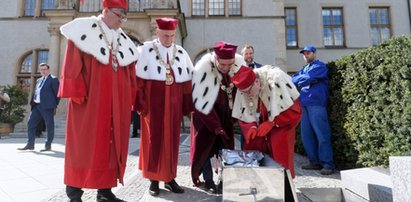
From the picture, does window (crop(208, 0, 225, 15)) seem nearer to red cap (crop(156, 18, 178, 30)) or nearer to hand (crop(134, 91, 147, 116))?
red cap (crop(156, 18, 178, 30))

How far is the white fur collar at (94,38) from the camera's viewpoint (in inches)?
108

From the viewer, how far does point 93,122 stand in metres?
2.66

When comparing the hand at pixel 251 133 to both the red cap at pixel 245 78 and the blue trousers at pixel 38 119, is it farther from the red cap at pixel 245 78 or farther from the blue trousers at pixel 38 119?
the blue trousers at pixel 38 119

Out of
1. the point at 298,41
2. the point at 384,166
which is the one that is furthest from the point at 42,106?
the point at 298,41

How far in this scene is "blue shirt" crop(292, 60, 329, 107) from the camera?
4.48 meters

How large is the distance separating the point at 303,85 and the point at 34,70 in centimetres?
1738

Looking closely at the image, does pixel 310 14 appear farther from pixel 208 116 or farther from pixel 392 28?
pixel 208 116

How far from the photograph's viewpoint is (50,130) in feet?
21.6

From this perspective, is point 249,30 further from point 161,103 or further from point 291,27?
point 161,103

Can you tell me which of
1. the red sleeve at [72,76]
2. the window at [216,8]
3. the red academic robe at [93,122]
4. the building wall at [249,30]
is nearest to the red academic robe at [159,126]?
the red academic robe at [93,122]

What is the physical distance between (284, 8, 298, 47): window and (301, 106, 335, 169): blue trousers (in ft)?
55.2

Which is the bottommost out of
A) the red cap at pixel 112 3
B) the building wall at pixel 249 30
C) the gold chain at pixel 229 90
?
the gold chain at pixel 229 90

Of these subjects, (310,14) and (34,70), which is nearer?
(34,70)

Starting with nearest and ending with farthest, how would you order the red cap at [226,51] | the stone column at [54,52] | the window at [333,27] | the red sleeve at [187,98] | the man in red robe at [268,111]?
the man in red robe at [268,111] < the red cap at [226,51] < the red sleeve at [187,98] < the stone column at [54,52] < the window at [333,27]
